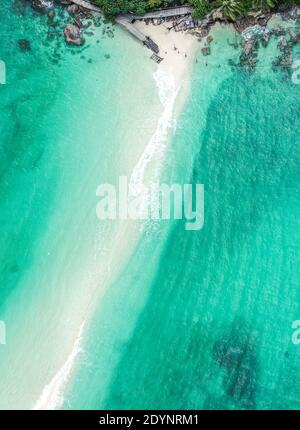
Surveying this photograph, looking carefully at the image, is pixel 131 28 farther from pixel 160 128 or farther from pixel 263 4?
pixel 263 4

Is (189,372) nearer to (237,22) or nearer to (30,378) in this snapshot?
(30,378)

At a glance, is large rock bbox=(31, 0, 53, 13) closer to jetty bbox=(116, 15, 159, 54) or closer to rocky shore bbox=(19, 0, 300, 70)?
rocky shore bbox=(19, 0, 300, 70)

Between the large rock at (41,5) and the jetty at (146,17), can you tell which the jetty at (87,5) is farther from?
the large rock at (41,5)

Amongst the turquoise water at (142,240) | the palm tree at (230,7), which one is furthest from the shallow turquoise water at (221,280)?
the palm tree at (230,7)

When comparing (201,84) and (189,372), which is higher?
(201,84)

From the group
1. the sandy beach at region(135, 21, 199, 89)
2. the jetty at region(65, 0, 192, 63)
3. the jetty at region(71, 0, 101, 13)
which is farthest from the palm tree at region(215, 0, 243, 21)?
the jetty at region(71, 0, 101, 13)
